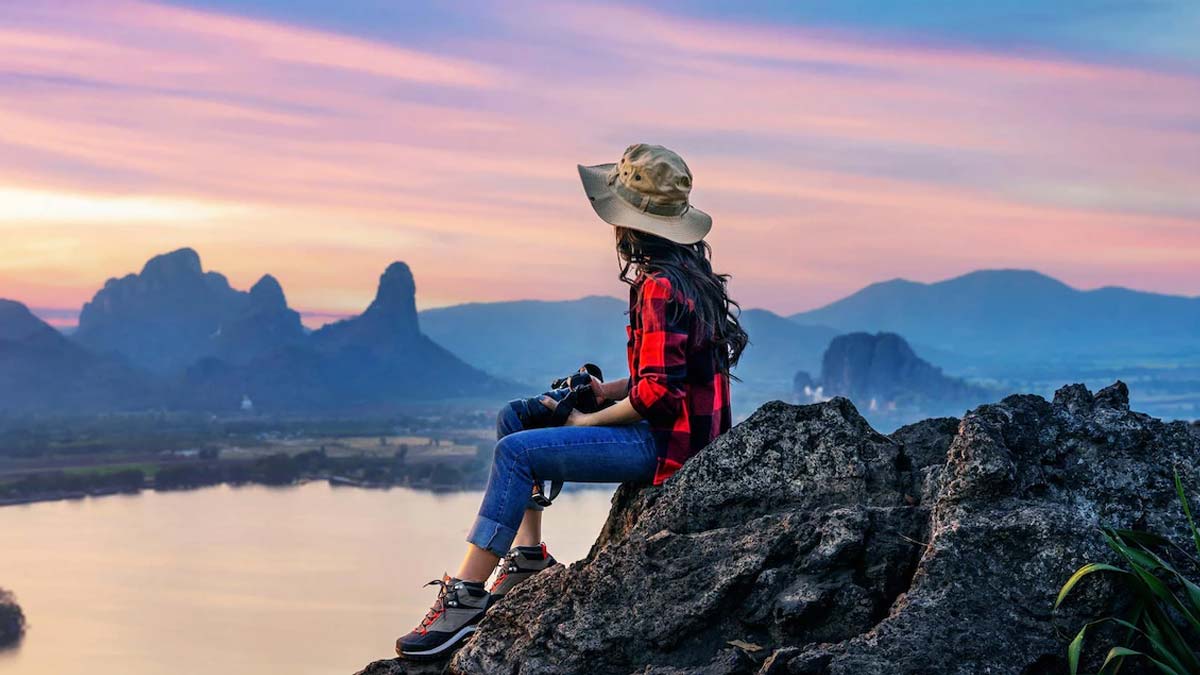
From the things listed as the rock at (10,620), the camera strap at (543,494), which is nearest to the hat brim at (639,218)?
the camera strap at (543,494)

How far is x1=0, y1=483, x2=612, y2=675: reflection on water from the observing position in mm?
80375

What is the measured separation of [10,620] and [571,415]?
9619 cm

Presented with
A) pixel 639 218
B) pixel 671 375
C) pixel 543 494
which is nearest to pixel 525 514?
pixel 543 494

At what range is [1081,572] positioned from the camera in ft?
12.4

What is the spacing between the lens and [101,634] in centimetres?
8800

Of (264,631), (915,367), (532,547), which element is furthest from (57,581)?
(915,367)

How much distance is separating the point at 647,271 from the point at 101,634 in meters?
92.0

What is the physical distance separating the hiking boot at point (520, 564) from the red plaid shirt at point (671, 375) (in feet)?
1.96

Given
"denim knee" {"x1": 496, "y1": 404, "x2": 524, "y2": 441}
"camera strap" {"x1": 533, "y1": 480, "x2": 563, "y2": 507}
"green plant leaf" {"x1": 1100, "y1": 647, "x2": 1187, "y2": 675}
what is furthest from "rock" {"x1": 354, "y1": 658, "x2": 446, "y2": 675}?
"green plant leaf" {"x1": 1100, "y1": 647, "x2": 1187, "y2": 675}

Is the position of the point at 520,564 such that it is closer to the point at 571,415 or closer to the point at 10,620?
the point at 571,415

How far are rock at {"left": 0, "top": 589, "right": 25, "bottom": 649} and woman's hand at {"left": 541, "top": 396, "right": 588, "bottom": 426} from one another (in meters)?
92.5

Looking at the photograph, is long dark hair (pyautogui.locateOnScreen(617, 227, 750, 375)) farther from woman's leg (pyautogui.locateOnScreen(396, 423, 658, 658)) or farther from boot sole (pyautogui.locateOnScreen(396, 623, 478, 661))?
boot sole (pyautogui.locateOnScreen(396, 623, 478, 661))

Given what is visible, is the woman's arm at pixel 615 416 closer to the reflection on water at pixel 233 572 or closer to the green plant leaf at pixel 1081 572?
the green plant leaf at pixel 1081 572

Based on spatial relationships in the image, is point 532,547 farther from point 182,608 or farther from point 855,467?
point 182,608
